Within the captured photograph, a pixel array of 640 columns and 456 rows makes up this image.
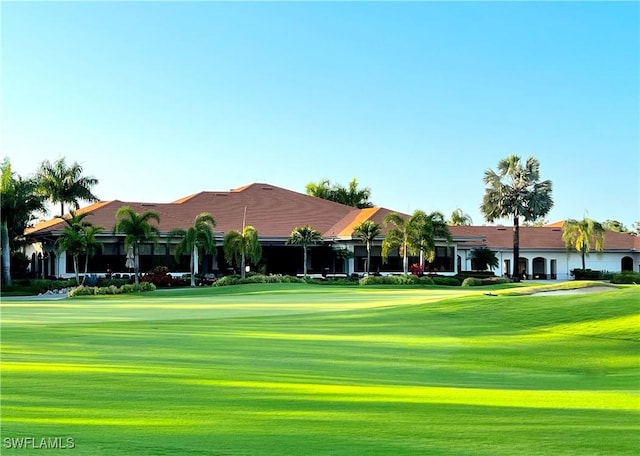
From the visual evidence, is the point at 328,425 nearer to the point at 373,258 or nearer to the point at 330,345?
the point at 330,345

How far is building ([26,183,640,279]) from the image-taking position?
58.0 m

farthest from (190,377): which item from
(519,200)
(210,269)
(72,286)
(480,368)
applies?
(519,200)

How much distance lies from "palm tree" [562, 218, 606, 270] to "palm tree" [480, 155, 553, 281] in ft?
19.8

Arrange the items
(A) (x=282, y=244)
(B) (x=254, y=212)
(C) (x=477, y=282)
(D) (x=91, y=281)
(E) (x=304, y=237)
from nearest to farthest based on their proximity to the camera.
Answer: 1. (D) (x=91, y=281)
2. (C) (x=477, y=282)
3. (E) (x=304, y=237)
4. (A) (x=282, y=244)
5. (B) (x=254, y=212)

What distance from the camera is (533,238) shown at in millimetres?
75500

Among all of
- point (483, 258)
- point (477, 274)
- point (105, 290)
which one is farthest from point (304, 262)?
point (105, 290)

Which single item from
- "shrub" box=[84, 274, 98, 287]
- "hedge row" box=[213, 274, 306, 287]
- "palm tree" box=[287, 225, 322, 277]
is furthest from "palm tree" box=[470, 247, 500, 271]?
"shrub" box=[84, 274, 98, 287]

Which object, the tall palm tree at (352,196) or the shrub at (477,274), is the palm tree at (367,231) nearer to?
the shrub at (477,274)

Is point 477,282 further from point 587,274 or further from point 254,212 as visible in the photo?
point 254,212

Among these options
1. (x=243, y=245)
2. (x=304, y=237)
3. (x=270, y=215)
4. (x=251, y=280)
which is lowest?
(x=251, y=280)

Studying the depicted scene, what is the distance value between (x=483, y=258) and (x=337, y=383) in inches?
2373

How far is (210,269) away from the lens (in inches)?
2459

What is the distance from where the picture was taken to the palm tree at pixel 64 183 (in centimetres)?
6494

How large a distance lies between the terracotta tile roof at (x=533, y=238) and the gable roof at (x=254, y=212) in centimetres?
1203
